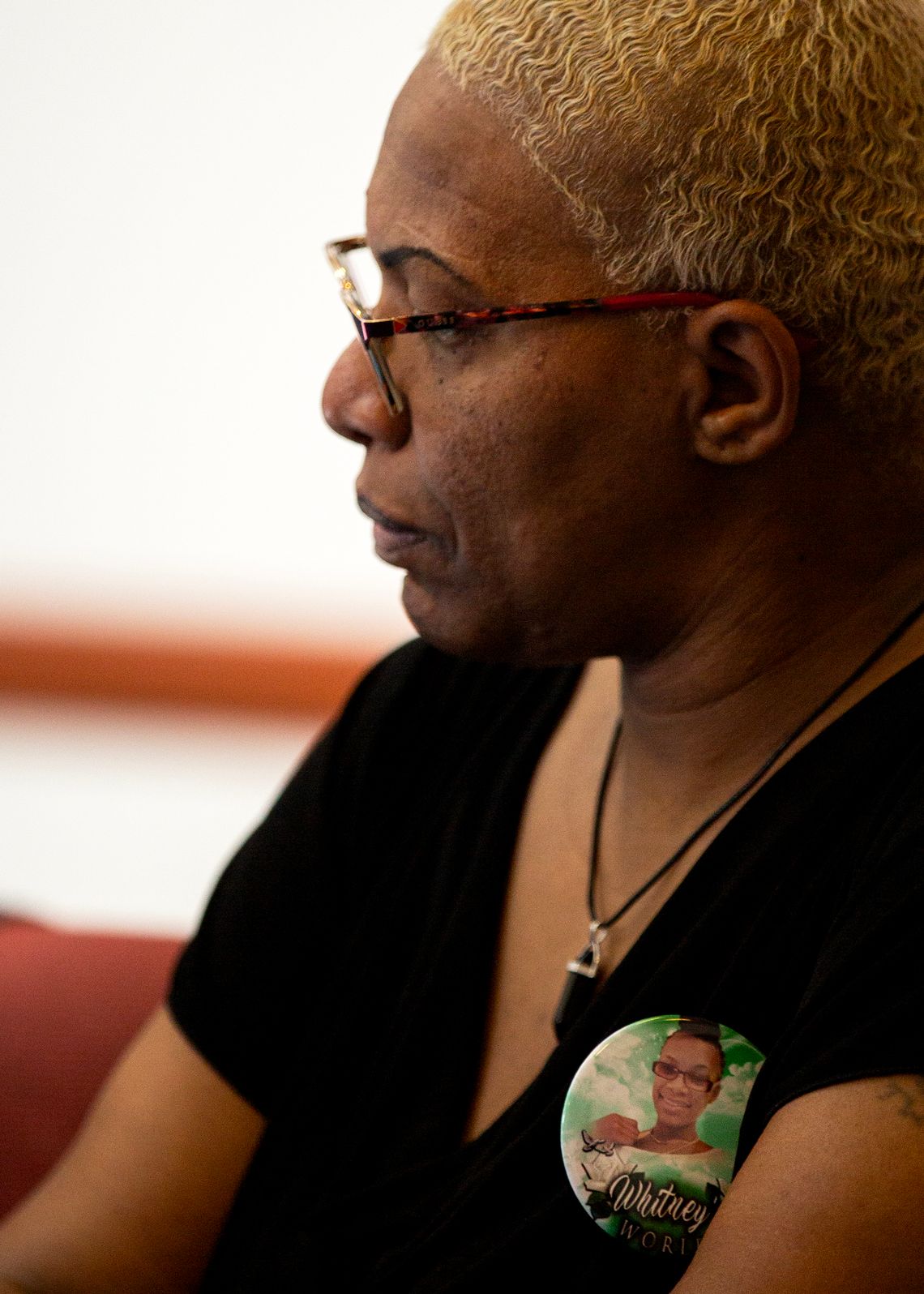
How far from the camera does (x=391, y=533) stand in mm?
1088

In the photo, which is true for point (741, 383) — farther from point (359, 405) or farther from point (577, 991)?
point (577, 991)

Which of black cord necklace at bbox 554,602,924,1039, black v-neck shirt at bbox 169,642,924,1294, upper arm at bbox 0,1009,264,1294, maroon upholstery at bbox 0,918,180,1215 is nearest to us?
black v-neck shirt at bbox 169,642,924,1294

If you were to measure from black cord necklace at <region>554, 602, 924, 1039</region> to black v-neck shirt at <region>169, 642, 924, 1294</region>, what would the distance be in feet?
0.11

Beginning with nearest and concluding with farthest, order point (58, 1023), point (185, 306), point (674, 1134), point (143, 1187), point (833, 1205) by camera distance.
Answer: point (833, 1205), point (674, 1134), point (143, 1187), point (58, 1023), point (185, 306)

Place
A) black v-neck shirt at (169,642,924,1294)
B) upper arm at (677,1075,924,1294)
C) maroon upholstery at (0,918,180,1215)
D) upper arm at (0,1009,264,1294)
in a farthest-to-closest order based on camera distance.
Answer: maroon upholstery at (0,918,180,1215)
upper arm at (0,1009,264,1294)
black v-neck shirt at (169,642,924,1294)
upper arm at (677,1075,924,1294)

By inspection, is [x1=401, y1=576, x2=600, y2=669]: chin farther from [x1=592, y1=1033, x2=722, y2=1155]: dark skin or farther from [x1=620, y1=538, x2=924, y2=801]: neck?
[x1=592, y1=1033, x2=722, y2=1155]: dark skin

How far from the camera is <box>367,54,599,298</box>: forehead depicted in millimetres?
A: 957

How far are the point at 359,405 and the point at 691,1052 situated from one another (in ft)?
1.65

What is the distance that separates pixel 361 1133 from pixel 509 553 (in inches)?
18.2

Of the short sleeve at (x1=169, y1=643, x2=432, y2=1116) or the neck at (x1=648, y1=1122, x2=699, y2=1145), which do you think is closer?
the neck at (x1=648, y1=1122, x2=699, y2=1145)

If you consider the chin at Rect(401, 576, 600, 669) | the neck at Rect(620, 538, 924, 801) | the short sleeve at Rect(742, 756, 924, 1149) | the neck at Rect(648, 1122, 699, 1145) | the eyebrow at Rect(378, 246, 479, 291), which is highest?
the eyebrow at Rect(378, 246, 479, 291)

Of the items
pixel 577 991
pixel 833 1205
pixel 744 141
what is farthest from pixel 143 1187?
pixel 744 141

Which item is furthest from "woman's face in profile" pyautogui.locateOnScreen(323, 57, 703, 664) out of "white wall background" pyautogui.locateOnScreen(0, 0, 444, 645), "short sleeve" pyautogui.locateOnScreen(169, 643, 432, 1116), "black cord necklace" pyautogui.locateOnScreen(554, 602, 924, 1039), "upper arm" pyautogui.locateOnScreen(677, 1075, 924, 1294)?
"white wall background" pyautogui.locateOnScreen(0, 0, 444, 645)

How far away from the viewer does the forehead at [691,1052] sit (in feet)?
2.98
